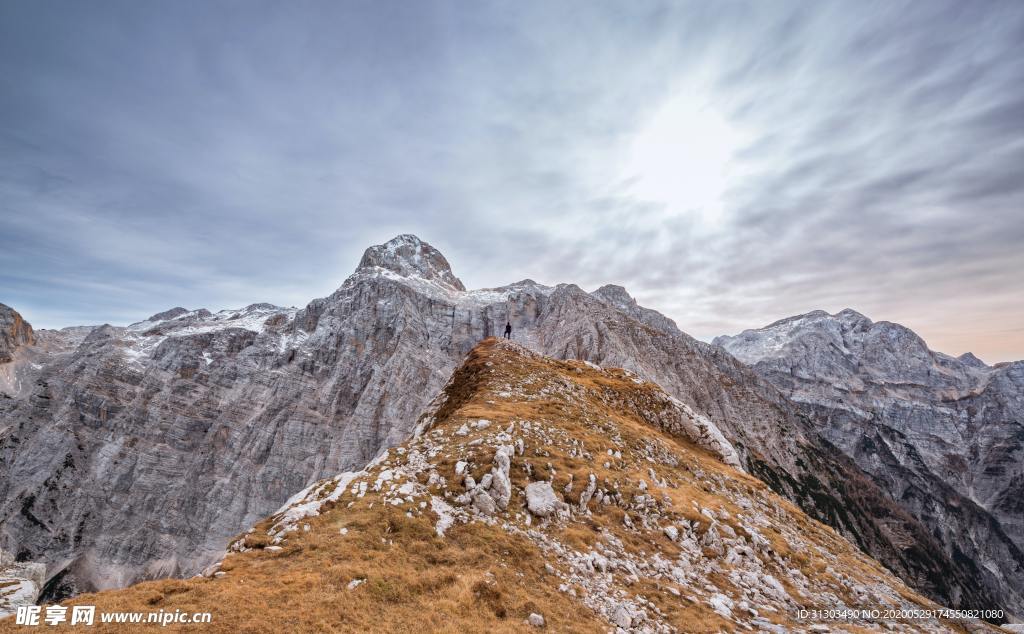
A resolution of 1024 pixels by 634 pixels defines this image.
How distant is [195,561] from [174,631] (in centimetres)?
19078

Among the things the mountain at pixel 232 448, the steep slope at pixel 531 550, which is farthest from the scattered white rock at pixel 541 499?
the mountain at pixel 232 448

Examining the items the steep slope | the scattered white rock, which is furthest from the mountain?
the scattered white rock

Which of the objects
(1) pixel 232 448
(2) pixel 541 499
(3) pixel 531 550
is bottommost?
(1) pixel 232 448

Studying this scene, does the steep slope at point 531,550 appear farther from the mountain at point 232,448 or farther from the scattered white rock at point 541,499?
the mountain at point 232,448

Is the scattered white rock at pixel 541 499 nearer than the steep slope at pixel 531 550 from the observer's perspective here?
No

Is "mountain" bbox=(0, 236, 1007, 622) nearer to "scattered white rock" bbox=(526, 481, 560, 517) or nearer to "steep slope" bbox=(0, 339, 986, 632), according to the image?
"steep slope" bbox=(0, 339, 986, 632)

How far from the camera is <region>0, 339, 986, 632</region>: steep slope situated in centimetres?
1366

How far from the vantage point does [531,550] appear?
18609mm

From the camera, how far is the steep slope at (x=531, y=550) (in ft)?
44.8

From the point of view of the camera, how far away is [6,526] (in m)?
152

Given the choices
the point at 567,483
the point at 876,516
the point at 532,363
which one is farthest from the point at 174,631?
the point at 876,516

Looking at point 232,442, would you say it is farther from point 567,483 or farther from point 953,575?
point 953,575

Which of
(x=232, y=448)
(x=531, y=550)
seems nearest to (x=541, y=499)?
(x=531, y=550)

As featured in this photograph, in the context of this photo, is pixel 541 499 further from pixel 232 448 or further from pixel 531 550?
pixel 232 448
